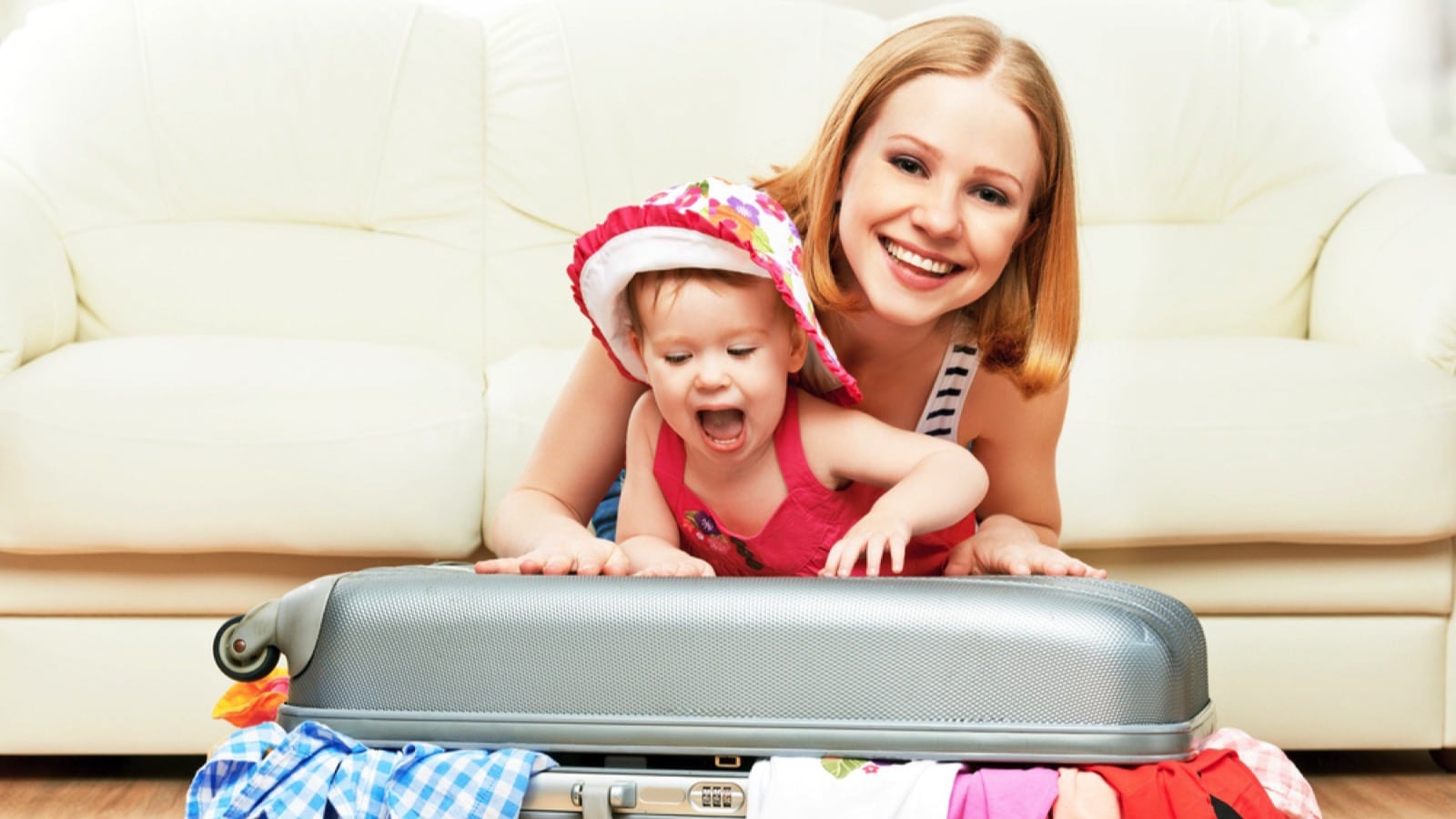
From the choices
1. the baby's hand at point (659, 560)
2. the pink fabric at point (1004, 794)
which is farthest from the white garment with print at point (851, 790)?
the baby's hand at point (659, 560)

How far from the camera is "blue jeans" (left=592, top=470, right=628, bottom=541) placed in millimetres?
1720

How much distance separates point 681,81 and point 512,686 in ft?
5.48

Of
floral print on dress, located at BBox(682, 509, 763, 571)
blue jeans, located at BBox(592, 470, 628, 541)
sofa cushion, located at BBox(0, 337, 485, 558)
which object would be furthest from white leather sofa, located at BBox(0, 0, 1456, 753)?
floral print on dress, located at BBox(682, 509, 763, 571)

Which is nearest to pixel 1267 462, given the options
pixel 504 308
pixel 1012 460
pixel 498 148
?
pixel 1012 460

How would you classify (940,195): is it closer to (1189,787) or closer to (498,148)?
(1189,787)

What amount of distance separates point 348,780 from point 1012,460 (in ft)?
2.63

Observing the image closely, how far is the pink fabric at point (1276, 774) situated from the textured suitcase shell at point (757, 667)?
27 millimetres

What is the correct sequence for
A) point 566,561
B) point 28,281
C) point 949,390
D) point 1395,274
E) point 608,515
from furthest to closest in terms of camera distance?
point 1395,274
point 28,281
point 608,515
point 949,390
point 566,561

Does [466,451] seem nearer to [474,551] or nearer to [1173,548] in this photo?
[474,551]

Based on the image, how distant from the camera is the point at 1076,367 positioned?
2027 mm

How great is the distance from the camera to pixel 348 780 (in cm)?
100

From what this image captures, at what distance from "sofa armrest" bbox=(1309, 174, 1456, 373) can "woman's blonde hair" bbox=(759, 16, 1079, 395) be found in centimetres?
89

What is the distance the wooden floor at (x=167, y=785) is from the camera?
1734 millimetres

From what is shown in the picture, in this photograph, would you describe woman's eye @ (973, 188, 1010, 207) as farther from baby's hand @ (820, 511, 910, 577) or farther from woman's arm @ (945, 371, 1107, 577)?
baby's hand @ (820, 511, 910, 577)
